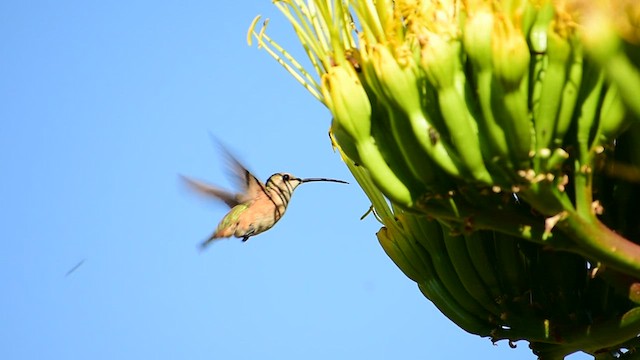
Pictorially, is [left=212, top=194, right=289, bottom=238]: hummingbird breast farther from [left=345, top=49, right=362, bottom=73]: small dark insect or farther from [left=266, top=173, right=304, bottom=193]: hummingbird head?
[left=345, top=49, right=362, bottom=73]: small dark insect

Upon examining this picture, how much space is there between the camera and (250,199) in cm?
439

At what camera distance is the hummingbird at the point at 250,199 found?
4266 mm

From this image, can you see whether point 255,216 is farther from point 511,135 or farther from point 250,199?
point 511,135

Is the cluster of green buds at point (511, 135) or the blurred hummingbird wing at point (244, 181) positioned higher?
the blurred hummingbird wing at point (244, 181)

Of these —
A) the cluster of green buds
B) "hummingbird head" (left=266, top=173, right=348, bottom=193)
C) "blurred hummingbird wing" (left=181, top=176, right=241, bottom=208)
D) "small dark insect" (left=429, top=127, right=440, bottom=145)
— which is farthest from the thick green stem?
"blurred hummingbird wing" (left=181, top=176, right=241, bottom=208)

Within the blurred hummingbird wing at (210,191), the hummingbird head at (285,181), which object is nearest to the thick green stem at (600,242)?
the hummingbird head at (285,181)

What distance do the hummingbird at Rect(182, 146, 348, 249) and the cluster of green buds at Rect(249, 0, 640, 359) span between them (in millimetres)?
942

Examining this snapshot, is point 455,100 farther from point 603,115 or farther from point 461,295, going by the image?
point 461,295

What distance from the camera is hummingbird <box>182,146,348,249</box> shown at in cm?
427

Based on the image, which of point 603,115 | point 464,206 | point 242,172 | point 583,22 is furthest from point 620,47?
point 242,172

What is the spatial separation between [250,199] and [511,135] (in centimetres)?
172

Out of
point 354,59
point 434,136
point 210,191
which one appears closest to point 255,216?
point 210,191

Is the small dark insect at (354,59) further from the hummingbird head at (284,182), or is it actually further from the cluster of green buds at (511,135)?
the hummingbird head at (284,182)

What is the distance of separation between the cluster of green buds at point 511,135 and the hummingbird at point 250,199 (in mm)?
942
